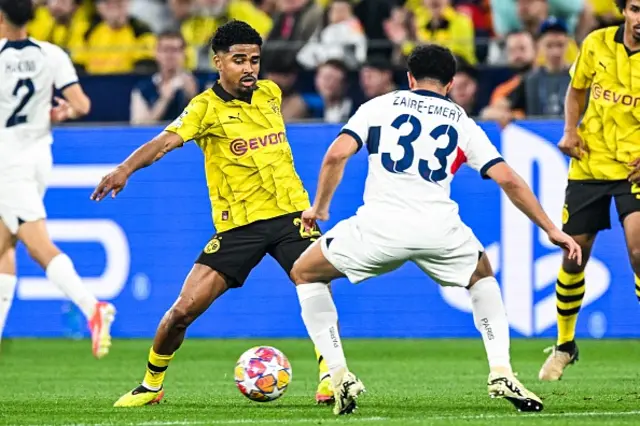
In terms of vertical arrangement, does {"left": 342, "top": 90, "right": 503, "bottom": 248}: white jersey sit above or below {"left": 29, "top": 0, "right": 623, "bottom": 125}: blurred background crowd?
above

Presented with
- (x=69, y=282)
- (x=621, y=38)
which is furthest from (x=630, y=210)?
(x=69, y=282)

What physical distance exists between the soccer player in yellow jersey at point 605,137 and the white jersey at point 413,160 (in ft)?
6.30

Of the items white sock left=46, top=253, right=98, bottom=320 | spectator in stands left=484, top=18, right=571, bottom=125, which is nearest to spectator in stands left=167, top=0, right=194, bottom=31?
spectator in stands left=484, top=18, right=571, bottom=125

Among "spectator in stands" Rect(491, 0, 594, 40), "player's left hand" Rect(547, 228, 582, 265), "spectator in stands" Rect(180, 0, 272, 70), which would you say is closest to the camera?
"player's left hand" Rect(547, 228, 582, 265)

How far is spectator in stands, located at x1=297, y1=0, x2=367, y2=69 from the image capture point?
15133mm

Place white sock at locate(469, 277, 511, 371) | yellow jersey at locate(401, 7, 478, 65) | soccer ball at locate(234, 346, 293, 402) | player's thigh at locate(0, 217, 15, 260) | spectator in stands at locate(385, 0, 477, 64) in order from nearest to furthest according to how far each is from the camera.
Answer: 1. white sock at locate(469, 277, 511, 371)
2. soccer ball at locate(234, 346, 293, 402)
3. player's thigh at locate(0, 217, 15, 260)
4. yellow jersey at locate(401, 7, 478, 65)
5. spectator in stands at locate(385, 0, 477, 64)

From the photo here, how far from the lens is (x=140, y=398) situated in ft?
27.7

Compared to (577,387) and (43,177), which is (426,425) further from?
(43,177)

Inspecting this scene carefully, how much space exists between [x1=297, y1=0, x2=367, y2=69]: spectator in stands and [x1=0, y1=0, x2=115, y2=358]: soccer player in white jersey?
4384mm

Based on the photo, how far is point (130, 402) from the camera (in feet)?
27.5

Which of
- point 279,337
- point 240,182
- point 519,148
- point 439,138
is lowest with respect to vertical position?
point 279,337

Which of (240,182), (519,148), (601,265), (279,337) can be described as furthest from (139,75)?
(240,182)

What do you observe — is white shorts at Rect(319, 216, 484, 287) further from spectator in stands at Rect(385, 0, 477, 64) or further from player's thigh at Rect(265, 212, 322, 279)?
spectator in stands at Rect(385, 0, 477, 64)

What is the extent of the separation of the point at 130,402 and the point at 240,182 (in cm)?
143
